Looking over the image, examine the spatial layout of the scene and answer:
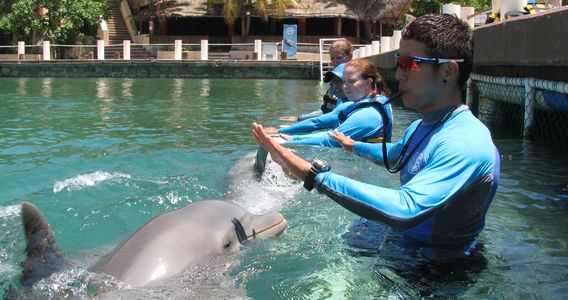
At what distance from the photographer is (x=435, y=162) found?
2.66m

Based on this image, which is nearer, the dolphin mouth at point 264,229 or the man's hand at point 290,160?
the man's hand at point 290,160

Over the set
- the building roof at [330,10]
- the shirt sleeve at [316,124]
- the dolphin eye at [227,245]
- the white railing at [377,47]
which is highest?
the building roof at [330,10]

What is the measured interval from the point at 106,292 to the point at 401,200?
55.9 inches

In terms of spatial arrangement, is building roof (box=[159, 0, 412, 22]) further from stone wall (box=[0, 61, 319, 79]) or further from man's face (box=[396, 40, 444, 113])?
man's face (box=[396, 40, 444, 113])

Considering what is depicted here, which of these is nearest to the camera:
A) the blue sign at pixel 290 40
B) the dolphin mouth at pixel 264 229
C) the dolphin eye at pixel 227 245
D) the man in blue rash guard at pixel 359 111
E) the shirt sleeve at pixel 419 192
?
the shirt sleeve at pixel 419 192

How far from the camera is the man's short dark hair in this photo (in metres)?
2.69

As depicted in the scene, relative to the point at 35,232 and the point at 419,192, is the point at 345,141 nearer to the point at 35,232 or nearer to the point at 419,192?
the point at 419,192

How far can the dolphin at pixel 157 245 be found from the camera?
9.98 feet

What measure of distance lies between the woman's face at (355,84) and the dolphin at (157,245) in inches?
97.4

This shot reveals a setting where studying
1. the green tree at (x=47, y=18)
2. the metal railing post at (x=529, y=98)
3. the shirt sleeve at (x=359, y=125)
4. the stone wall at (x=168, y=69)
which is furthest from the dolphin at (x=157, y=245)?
the green tree at (x=47, y=18)

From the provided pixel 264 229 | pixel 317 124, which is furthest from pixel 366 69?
pixel 264 229

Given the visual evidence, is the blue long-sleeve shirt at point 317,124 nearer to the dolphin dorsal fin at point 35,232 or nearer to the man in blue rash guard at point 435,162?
the man in blue rash guard at point 435,162

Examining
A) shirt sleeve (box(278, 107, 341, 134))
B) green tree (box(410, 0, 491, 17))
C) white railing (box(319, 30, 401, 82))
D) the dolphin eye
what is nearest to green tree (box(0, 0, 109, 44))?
white railing (box(319, 30, 401, 82))

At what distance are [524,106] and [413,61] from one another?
6.66m
